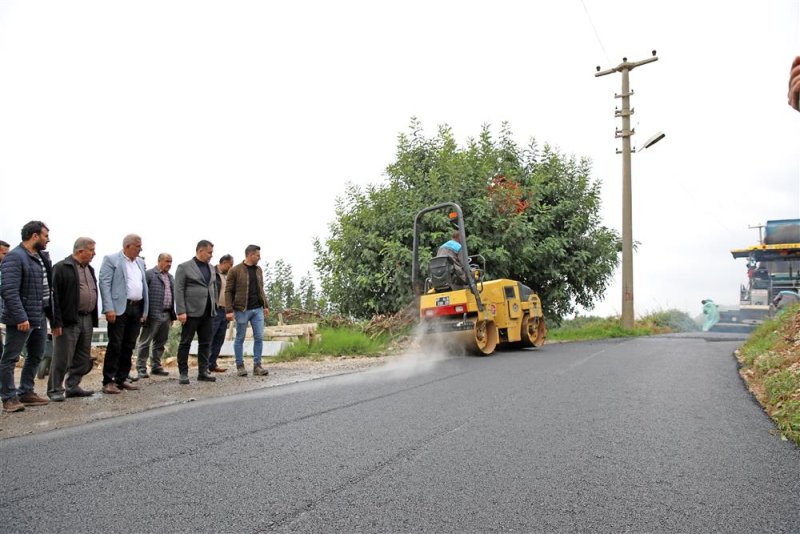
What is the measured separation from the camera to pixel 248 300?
9594mm

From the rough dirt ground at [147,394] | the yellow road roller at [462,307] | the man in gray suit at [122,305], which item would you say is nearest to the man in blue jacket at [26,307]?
the rough dirt ground at [147,394]

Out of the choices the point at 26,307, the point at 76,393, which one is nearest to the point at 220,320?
the point at 76,393

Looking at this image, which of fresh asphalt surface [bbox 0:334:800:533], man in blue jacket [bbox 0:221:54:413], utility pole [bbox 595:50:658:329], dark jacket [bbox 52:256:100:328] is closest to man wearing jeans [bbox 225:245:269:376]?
dark jacket [bbox 52:256:100:328]

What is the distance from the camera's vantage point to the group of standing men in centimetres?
664

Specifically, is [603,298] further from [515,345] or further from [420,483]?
[420,483]

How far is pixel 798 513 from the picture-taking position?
3041 millimetres

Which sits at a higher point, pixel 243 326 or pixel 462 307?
pixel 462 307

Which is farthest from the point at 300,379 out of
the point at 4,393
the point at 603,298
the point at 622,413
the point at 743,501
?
the point at 603,298

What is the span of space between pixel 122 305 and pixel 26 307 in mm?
1364

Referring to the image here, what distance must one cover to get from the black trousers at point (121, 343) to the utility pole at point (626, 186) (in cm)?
1755

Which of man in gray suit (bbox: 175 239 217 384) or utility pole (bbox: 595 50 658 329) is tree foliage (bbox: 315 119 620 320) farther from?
man in gray suit (bbox: 175 239 217 384)

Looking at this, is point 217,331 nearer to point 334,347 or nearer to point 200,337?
point 200,337

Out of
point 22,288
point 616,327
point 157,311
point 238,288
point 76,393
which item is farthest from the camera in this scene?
point 616,327

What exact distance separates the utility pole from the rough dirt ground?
43.4ft
